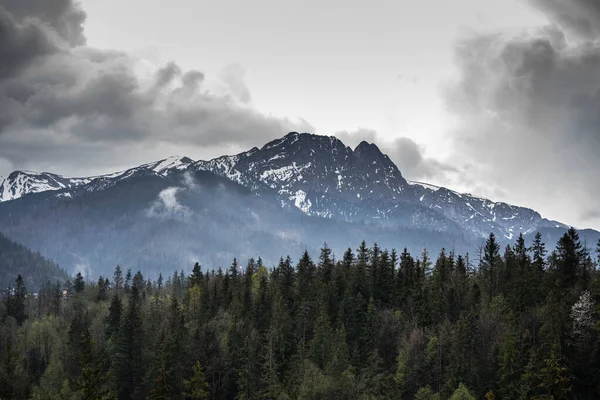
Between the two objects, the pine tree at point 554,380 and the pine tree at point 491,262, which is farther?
the pine tree at point 491,262

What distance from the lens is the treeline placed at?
82.7 metres

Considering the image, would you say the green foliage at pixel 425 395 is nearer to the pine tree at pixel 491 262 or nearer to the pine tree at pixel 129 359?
the pine tree at pixel 491 262

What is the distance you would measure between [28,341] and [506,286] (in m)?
115

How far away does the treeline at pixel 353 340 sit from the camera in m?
82.7

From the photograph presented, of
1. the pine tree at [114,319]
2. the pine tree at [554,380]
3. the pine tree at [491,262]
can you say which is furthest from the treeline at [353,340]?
the pine tree at [114,319]

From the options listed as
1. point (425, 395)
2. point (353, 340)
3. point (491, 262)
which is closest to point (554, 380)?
point (425, 395)

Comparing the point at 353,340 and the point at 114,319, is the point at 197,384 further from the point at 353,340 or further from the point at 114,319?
the point at 114,319

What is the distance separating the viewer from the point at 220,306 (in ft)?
447

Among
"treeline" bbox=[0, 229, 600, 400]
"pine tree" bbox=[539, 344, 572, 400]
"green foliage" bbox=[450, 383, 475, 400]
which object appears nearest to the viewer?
"pine tree" bbox=[539, 344, 572, 400]

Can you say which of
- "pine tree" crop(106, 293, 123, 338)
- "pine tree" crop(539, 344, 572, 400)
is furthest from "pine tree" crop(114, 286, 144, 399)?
"pine tree" crop(539, 344, 572, 400)

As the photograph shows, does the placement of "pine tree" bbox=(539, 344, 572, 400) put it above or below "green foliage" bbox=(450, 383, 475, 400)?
above

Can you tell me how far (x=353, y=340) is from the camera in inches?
4397

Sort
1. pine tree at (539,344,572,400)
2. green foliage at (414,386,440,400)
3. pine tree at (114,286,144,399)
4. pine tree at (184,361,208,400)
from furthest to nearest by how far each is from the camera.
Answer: pine tree at (114,286,144,399)
pine tree at (184,361,208,400)
green foliage at (414,386,440,400)
pine tree at (539,344,572,400)

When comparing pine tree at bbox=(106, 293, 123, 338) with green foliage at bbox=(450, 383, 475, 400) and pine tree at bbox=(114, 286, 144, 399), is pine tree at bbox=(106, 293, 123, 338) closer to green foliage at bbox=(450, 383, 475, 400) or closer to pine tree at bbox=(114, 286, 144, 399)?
pine tree at bbox=(114, 286, 144, 399)
